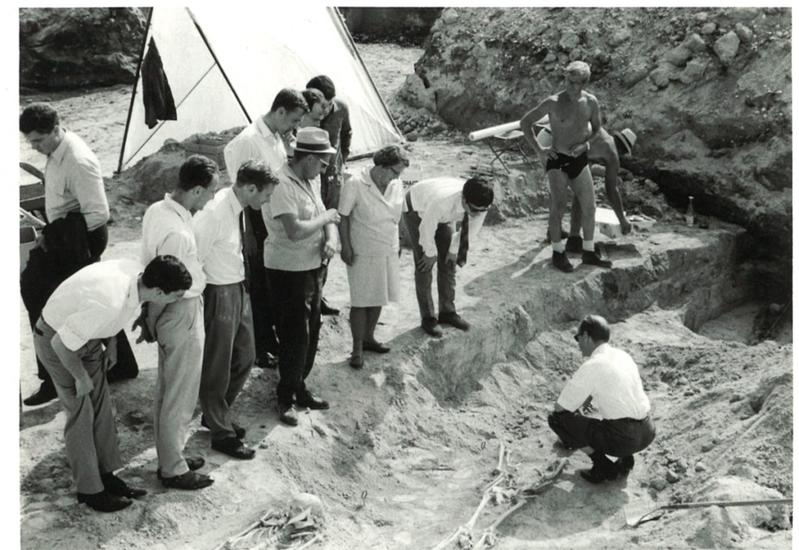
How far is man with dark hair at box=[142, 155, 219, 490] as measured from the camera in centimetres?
433

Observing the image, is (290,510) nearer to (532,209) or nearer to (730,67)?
(532,209)

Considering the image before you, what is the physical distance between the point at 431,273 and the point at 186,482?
2566 millimetres

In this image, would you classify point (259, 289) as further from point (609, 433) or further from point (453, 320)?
point (609, 433)

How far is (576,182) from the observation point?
7.92m

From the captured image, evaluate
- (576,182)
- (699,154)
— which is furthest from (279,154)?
(699,154)

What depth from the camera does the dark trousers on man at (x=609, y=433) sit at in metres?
5.42

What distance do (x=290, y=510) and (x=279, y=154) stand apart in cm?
213

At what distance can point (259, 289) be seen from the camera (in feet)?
18.6

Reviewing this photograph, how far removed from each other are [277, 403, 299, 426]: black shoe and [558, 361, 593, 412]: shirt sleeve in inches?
64.8

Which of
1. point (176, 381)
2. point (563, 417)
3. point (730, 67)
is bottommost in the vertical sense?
point (563, 417)

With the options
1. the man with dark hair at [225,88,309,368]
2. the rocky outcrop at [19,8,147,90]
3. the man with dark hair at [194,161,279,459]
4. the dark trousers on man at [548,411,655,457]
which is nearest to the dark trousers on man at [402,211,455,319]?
the man with dark hair at [225,88,309,368]

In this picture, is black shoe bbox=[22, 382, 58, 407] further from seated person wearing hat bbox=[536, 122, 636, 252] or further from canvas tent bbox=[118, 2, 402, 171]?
seated person wearing hat bbox=[536, 122, 636, 252]

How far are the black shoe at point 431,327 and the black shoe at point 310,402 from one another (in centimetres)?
132

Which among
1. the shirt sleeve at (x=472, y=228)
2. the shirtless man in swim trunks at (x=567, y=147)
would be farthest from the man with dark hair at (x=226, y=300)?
the shirtless man in swim trunks at (x=567, y=147)
